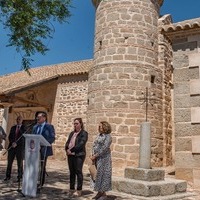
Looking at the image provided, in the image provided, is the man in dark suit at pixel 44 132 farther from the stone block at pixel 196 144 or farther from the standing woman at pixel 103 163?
the stone block at pixel 196 144

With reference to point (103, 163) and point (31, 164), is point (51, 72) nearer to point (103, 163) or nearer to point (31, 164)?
point (31, 164)

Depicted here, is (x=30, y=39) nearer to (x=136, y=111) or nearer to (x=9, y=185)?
(x=9, y=185)

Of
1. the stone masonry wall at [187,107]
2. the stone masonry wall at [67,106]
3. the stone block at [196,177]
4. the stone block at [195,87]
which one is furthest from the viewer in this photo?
the stone masonry wall at [67,106]

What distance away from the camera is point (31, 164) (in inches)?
214

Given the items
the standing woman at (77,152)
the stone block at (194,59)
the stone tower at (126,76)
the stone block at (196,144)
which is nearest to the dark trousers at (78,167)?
the standing woman at (77,152)

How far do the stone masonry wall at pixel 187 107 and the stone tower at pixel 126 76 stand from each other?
3.81m

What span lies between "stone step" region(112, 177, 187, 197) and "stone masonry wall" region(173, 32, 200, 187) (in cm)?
36

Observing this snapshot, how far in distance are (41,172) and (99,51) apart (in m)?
6.81

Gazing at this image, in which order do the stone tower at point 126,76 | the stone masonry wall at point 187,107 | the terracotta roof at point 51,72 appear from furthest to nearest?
the terracotta roof at point 51,72, the stone tower at point 126,76, the stone masonry wall at point 187,107

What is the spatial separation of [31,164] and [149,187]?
2419mm

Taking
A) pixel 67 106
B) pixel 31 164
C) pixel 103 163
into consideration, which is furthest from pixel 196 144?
pixel 67 106

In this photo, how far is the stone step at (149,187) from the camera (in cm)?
595

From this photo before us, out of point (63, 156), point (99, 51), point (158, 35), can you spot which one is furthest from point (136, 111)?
point (63, 156)

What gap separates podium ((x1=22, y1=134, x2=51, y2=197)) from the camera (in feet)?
17.4
